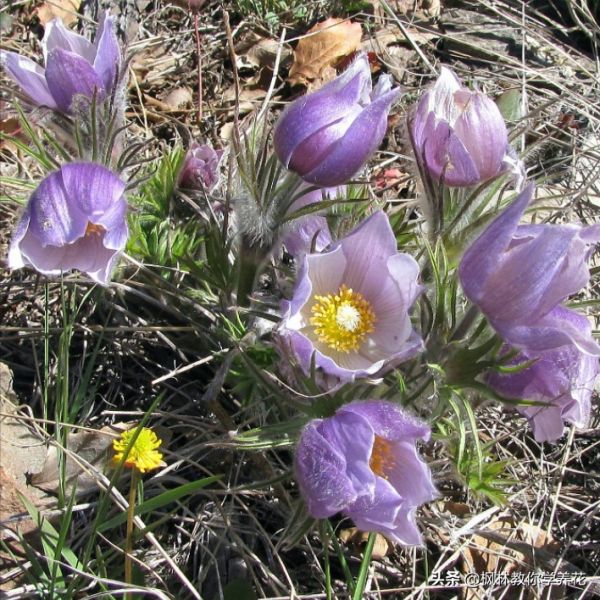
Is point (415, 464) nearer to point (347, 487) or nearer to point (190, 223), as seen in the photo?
point (347, 487)

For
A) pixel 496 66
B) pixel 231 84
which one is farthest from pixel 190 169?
pixel 496 66

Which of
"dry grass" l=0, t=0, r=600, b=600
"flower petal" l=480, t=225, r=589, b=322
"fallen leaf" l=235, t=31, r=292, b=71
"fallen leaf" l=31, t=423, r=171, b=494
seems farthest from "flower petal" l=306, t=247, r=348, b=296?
"fallen leaf" l=235, t=31, r=292, b=71

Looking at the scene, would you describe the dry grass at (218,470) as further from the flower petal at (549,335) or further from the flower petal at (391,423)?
the flower petal at (549,335)

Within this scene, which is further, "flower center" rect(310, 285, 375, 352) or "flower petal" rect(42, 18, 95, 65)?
"flower petal" rect(42, 18, 95, 65)

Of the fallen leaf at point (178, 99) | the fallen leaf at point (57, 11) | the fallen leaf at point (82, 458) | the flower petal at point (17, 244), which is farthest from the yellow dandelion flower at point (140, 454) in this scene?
the fallen leaf at point (57, 11)

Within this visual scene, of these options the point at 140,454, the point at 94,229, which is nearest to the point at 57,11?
the point at 94,229

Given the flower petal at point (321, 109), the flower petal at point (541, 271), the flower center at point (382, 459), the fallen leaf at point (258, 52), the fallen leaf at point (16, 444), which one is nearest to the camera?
the flower petal at point (541, 271)

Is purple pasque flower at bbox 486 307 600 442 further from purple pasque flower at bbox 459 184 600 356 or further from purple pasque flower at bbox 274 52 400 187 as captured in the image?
purple pasque flower at bbox 274 52 400 187
